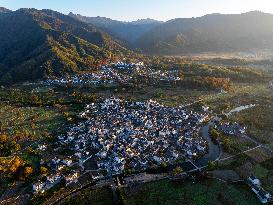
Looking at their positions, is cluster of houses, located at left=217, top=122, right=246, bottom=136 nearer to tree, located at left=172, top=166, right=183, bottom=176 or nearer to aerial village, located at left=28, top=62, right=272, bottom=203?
aerial village, located at left=28, top=62, right=272, bottom=203

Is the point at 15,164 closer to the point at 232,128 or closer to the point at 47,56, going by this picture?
the point at 232,128

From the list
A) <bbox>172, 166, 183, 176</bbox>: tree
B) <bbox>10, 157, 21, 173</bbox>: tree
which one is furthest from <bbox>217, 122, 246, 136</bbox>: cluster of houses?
<bbox>10, 157, 21, 173</bbox>: tree

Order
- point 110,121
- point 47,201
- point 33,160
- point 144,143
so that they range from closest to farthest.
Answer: point 47,201, point 33,160, point 144,143, point 110,121

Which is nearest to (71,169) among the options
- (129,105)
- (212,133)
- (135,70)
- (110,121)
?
(110,121)

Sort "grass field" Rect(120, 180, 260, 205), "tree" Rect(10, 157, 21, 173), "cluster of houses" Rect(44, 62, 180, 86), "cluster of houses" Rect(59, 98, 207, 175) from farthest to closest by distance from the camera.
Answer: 1. "cluster of houses" Rect(44, 62, 180, 86)
2. "cluster of houses" Rect(59, 98, 207, 175)
3. "tree" Rect(10, 157, 21, 173)
4. "grass field" Rect(120, 180, 260, 205)

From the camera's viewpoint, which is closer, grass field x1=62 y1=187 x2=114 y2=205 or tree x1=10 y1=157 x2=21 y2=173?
grass field x1=62 y1=187 x2=114 y2=205

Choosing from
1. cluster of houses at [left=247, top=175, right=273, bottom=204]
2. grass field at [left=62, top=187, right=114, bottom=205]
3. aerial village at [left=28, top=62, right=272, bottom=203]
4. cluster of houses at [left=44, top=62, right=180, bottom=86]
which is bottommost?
cluster of houses at [left=44, top=62, right=180, bottom=86]

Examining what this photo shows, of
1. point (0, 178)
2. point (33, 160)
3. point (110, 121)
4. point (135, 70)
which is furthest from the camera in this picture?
point (135, 70)

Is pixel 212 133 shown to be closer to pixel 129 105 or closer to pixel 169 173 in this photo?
pixel 169 173
